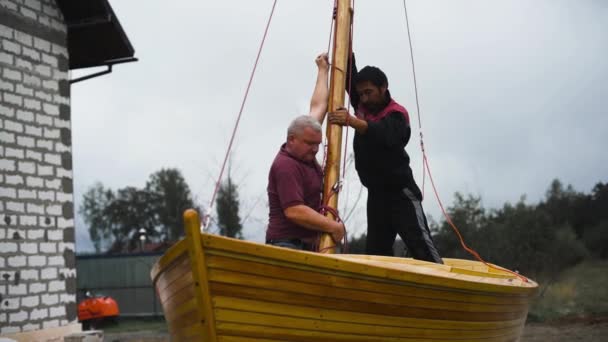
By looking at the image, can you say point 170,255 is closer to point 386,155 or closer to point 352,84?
point 386,155

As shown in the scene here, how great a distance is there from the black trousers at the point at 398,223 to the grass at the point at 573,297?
10213 millimetres

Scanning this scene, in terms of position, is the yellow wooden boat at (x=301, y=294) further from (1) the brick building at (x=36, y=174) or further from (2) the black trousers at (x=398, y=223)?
(1) the brick building at (x=36, y=174)

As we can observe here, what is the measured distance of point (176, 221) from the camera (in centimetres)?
5262

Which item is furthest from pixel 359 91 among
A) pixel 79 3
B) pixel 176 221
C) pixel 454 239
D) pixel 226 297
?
pixel 176 221

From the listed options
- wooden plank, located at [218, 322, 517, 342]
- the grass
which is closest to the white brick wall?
wooden plank, located at [218, 322, 517, 342]

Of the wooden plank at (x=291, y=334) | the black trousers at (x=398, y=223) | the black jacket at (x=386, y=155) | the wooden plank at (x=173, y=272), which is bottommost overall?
the wooden plank at (x=291, y=334)

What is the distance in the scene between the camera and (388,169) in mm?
4676

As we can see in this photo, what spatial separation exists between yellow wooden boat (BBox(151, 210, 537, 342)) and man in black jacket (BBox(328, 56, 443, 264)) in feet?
1.69

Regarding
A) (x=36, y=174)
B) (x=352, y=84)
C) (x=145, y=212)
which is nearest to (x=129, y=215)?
(x=145, y=212)

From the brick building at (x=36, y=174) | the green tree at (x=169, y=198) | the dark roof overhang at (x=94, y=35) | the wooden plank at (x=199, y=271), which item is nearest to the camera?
the wooden plank at (x=199, y=271)

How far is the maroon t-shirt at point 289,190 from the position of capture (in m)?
3.97

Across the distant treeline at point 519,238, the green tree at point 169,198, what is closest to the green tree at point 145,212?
the green tree at point 169,198

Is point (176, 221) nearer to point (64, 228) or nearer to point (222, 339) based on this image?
point (64, 228)

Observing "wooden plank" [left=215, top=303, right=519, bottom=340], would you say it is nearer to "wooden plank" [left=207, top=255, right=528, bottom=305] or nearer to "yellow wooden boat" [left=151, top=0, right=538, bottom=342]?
"yellow wooden boat" [left=151, top=0, right=538, bottom=342]
